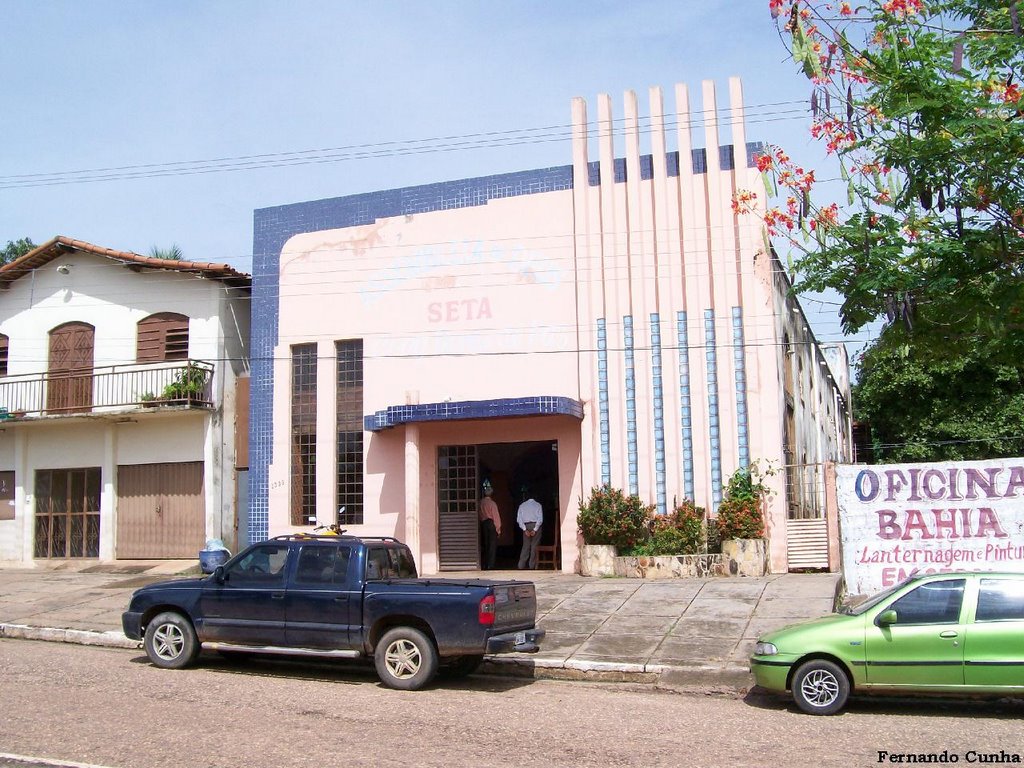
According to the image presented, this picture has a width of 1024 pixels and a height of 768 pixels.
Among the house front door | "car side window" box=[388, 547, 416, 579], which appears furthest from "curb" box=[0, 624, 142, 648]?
the house front door

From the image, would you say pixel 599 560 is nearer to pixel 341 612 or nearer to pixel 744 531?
pixel 744 531

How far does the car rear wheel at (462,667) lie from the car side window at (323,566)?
5.20ft

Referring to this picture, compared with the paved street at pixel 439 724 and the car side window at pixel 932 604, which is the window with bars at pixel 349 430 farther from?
the car side window at pixel 932 604

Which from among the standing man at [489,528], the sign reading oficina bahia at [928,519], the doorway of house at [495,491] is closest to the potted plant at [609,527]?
the doorway of house at [495,491]

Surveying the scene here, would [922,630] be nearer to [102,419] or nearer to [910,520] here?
[910,520]

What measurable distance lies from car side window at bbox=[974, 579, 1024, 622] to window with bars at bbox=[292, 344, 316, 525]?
13971 mm

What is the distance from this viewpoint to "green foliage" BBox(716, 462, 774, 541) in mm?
17141

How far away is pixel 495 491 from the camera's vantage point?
22.1 meters

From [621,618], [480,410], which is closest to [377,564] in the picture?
[621,618]

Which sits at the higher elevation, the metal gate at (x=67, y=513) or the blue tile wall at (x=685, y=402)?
the blue tile wall at (x=685, y=402)

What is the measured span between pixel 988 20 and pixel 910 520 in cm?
667

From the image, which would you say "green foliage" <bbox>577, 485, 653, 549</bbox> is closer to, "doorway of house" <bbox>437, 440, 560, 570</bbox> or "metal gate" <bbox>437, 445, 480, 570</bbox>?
"doorway of house" <bbox>437, 440, 560, 570</bbox>

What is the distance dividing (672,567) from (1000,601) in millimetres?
8398

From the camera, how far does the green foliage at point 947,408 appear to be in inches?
1296
